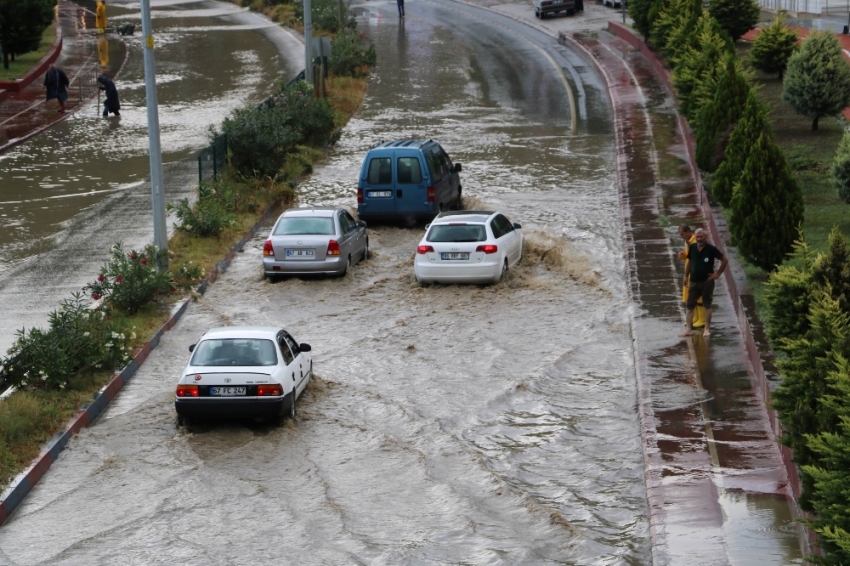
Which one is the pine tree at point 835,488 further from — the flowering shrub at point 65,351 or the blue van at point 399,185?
the blue van at point 399,185

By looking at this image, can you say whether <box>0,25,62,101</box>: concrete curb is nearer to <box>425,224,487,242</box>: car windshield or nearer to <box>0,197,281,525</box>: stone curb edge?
<box>0,197,281,525</box>: stone curb edge

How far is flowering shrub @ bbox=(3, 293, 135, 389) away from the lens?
17.1 metres

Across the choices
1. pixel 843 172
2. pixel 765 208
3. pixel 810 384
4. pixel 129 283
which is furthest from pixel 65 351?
pixel 843 172

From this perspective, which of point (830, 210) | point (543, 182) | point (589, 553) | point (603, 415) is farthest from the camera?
point (543, 182)

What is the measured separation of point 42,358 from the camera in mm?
17047

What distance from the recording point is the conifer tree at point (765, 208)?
19781 millimetres

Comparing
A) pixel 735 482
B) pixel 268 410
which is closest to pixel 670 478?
pixel 735 482

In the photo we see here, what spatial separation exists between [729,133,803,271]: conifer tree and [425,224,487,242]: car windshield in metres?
4.67

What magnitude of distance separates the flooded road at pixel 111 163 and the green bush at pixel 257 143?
1.45 metres

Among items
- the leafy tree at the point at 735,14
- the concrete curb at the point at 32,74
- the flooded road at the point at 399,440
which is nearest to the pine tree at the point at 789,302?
the flooded road at the point at 399,440

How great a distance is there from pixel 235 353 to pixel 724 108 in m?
14.2

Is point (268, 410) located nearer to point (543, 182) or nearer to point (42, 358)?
point (42, 358)

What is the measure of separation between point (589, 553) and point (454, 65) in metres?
38.7

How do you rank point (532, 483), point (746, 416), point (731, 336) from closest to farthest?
point (532, 483) → point (746, 416) → point (731, 336)
